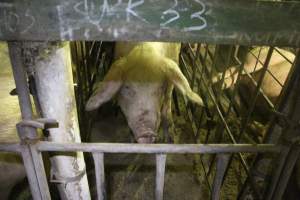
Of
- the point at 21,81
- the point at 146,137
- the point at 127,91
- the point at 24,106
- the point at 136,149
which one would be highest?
the point at 21,81

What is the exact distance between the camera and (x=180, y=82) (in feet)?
8.56

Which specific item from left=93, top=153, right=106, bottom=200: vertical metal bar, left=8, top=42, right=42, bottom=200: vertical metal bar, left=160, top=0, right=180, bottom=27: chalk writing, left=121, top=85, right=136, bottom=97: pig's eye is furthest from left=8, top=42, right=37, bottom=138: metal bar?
left=121, top=85, right=136, bottom=97: pig's eye

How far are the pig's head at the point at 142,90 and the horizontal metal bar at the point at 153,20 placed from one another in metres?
1.35

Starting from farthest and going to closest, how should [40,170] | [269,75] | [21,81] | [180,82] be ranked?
1. [269,75]
2. [180,82]
3. [40,170]
4. [21,81]

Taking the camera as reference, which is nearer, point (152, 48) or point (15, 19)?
point (15, 19)

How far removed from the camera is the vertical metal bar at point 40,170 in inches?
54.2

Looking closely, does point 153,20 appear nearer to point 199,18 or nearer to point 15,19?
point 199,18

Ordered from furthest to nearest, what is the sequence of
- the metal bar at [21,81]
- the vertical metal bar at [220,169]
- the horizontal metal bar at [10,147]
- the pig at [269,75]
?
the pig at [269,75] → the vertical metal bar at [220,169] → the horizontal metal bar at [10,147] → the metal bar at [21,81]

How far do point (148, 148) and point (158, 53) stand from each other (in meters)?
1.83

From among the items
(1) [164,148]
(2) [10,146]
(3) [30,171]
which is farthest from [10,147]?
(1) [164,148]

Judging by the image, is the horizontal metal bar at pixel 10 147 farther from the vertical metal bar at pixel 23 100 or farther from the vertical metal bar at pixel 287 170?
the vertical metal bar at pixel 287 170

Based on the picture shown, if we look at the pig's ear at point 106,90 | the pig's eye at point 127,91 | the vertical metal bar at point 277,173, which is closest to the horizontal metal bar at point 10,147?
the pig's ear at point 106,90

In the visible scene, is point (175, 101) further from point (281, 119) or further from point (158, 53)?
point (281, 119)

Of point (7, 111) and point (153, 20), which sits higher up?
point (153, 20)
